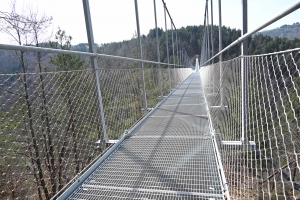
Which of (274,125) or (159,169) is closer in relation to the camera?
(274,125)

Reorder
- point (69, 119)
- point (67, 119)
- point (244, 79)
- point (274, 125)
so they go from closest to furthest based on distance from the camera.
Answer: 1. point (274, 125)
2. point (244, 79)
3. point (69, 119)
4. point (67, 119)

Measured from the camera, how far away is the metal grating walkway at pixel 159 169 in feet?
4.19

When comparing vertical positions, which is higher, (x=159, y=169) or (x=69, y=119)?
(x=69, y=119)

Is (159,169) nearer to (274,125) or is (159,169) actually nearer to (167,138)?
(167,138)

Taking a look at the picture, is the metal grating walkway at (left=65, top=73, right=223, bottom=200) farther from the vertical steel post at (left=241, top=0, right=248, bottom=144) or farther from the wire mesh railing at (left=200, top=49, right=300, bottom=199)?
the vertical steel post at (left=241, top=0, right=248, bottom=144)

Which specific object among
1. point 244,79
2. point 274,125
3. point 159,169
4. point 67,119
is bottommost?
point 159,169

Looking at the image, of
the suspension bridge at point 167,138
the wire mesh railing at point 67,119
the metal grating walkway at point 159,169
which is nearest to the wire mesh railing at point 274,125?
the suspension bridge at point 167,138

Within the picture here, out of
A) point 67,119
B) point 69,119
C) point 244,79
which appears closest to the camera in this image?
point 244,79

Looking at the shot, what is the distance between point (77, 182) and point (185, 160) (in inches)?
31.7

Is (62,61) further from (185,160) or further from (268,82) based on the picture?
(268,82)

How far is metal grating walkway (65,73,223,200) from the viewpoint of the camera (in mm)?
1277

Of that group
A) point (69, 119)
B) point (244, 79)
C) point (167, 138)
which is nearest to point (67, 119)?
point (69, 119)

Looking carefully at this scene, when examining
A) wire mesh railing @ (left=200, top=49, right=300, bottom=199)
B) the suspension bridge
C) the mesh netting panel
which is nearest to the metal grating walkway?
the suspension bridge

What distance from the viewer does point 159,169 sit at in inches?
60.3
